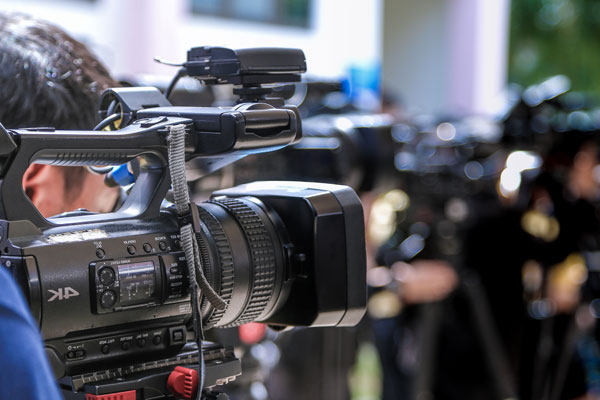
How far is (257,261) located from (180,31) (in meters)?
2.90

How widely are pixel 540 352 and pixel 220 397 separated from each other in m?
2.08

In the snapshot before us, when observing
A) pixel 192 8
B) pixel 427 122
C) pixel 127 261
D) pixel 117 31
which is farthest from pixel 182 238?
pixel 192 8

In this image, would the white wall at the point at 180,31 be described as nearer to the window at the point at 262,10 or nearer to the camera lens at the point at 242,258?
the window at the point at 262,10

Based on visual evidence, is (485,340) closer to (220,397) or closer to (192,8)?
(220,397)

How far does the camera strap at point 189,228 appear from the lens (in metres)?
0.80

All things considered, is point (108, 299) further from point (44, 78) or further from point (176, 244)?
point (44, 78)

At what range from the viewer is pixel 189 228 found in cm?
81

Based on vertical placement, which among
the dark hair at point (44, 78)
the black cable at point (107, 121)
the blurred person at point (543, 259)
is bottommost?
the blurred person at point (543, 259)

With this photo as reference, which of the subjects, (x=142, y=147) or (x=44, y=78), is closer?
(x=142, y=147)

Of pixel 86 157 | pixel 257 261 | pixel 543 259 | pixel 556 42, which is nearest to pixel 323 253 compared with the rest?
pixel 257 261

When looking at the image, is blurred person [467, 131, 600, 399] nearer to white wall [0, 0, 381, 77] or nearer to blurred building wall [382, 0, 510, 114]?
white wall [0, 0, 381, 77]

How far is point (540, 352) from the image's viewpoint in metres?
2.71

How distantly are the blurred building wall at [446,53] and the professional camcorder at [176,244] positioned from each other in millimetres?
5073

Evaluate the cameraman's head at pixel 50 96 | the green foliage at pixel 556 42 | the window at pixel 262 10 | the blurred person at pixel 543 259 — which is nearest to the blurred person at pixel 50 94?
the cameraman's head at pixel 50 96
